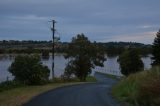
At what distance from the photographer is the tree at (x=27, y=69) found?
1764 inches

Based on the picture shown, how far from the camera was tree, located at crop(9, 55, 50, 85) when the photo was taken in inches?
1764

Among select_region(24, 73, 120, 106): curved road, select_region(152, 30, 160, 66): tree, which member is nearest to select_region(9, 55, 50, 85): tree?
select_region(24, 73, 120, 106): curved road

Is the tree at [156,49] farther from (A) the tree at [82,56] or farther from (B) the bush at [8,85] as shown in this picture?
(B) the bush at [8,85]

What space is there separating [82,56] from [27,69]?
4555 centimetres

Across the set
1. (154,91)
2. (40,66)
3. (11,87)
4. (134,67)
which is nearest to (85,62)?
(134,67)

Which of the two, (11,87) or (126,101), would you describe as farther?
(11,87)

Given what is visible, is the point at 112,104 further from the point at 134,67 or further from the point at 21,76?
the point at 134,67

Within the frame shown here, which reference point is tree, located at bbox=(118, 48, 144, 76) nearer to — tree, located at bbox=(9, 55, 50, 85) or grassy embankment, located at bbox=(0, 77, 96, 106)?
tree, located at bbox=(9, 55, 50, 85)

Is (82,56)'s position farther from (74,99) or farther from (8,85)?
(74,99)

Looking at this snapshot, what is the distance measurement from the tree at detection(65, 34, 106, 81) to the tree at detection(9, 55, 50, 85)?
37003 mm

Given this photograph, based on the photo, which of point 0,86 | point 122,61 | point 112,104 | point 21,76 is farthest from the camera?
point 122,61

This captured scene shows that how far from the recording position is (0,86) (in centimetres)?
3694

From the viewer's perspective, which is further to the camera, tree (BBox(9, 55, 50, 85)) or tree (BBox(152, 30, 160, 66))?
tree (BBox(152, 30, 160, 66))

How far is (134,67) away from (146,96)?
90.4 meters
